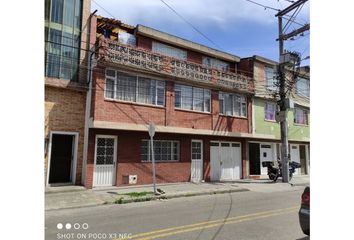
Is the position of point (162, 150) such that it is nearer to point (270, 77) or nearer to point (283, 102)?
point (283, 102)

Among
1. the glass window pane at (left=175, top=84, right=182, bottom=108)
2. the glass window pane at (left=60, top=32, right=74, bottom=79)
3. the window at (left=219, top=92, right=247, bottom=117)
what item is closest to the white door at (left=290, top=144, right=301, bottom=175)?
the window at (left=219, top=92, right=247, bottom=117)

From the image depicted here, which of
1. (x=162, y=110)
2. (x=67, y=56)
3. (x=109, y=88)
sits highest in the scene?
(x=67, y=56)

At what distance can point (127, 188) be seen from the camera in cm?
1453

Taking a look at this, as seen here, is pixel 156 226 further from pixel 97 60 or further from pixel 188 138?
pixel 188 138

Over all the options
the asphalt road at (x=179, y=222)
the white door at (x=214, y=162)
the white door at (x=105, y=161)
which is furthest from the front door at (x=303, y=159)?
the white door at (x=105, y=161)

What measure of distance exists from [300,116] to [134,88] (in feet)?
56.4

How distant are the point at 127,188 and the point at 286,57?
41.1 ft

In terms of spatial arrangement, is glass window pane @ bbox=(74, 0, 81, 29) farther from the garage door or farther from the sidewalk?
the garage door

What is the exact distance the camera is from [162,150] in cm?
1709

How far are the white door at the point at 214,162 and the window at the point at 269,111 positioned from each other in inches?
209

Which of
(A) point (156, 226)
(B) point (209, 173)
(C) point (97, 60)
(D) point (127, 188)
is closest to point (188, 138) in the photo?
(B) point (209, 173)

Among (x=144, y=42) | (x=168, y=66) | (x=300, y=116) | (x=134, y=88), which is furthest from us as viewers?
(x=300, y=116)

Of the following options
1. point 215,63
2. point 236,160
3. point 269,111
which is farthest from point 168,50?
point 269,111

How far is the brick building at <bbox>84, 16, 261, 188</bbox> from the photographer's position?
14.6 meters
